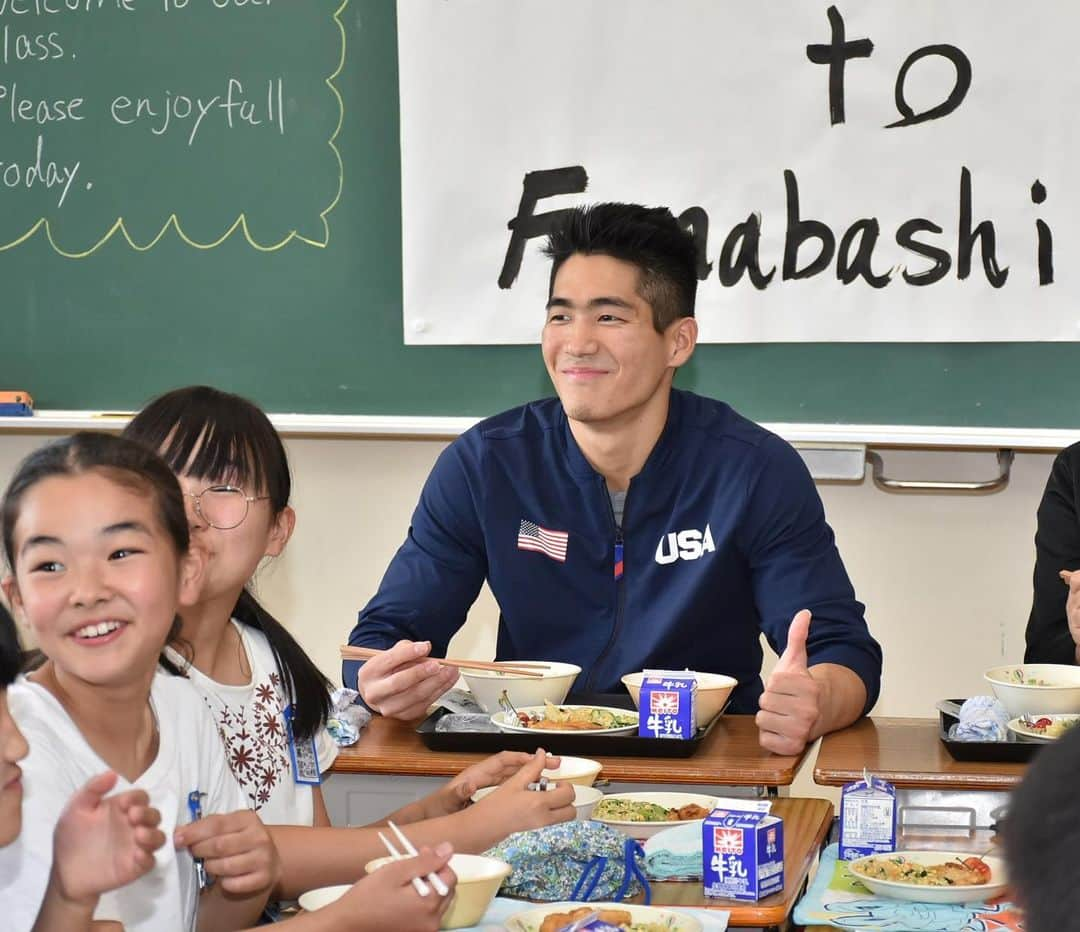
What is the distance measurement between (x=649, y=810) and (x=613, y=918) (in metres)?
0.37

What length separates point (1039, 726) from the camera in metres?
2.01

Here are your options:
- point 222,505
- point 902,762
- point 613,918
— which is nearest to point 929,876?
point 613,918

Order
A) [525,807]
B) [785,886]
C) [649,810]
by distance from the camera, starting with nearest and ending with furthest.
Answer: [785,886], [525,807], [649,810]

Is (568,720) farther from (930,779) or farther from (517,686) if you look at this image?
(930,779)

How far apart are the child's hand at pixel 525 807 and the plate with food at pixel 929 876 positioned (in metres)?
0.31

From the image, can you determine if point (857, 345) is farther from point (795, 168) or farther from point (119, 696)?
point (119, 696)

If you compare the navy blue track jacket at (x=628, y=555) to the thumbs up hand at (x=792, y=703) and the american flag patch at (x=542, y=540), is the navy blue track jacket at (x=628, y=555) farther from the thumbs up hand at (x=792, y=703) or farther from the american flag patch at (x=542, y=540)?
the thumbs up hand at (x=792, y=703)

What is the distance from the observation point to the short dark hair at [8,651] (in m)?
1.22

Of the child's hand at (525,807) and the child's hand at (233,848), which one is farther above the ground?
the child's hand at (233,848)

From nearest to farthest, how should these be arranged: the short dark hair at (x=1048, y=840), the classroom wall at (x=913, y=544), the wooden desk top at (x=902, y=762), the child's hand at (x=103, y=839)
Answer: the short dark hair at (x=1048, y=840) < the child's hand at (x=103, y=839) < the wooden desk top at (x=902, y=762) < the classroom wall at (x=913, y=544)

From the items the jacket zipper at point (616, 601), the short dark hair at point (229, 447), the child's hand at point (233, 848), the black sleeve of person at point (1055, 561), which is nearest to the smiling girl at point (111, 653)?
the child's hand at point (233, 848)

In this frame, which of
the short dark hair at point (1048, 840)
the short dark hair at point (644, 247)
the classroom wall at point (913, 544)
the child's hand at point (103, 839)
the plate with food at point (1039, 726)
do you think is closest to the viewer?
the short dark hair at point (1048, 840)

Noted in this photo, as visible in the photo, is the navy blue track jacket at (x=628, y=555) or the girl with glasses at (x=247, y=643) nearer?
the girl with glasses at (x=247, y=643)

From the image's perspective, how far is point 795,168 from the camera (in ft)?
10.1
